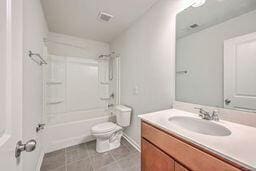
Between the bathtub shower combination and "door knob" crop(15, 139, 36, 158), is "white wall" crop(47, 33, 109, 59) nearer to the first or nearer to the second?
the bathtub shower combination

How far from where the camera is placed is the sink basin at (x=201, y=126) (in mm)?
920

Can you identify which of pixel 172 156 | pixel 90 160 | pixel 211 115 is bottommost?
pixel 90 160

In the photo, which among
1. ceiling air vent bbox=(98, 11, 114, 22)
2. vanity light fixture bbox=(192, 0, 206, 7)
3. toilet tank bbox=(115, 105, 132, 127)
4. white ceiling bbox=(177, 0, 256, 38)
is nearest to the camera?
white ceiling bbox=(177, 0, 256, 38)

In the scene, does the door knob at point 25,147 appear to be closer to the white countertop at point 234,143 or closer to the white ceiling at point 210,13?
the white countertop at point 234,143

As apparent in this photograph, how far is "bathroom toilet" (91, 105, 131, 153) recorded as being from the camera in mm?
1974

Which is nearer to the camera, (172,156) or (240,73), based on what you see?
(172,156)

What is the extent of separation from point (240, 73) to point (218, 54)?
9.7 inches

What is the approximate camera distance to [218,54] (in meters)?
1.09

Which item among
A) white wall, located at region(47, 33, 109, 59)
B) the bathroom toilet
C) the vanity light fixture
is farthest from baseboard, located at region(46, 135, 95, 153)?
the vanity light fixture

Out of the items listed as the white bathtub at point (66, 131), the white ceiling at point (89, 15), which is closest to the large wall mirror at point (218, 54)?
the white ceiling at point (89, 15)

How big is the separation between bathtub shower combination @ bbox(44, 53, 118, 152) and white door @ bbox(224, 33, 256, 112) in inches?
84.7

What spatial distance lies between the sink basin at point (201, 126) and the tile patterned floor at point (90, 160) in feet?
3.21

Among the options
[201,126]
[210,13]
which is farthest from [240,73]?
[210,13]

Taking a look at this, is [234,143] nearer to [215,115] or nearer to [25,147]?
[215,115]
